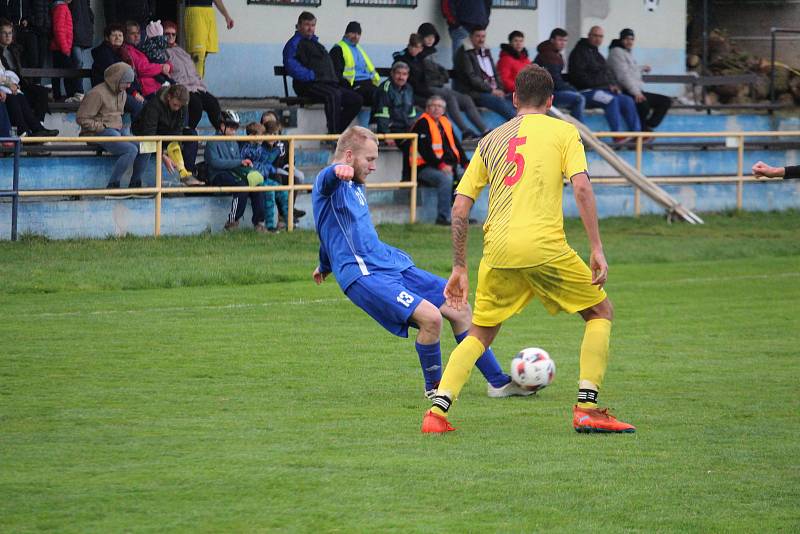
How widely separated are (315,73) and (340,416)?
1249 centimetres

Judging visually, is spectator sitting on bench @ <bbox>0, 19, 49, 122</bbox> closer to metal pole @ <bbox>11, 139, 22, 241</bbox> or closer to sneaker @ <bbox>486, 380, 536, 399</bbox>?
metal pole @ <bbox>11, 139, 22, 241</bbox>

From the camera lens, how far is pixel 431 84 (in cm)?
2066

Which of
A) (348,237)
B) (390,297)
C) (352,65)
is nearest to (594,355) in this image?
(390,297)

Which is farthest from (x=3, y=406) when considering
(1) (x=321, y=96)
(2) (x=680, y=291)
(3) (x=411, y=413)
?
(1) (x=321, y=96)

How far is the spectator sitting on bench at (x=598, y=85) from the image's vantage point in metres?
22.7

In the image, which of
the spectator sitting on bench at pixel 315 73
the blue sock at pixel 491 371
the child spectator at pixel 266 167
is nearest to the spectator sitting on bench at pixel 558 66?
the spectator sitting on bench at pixel 315 73

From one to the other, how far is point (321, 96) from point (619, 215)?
5.12m

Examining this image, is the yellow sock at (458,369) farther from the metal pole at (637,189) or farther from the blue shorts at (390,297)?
the metal pole at (637,189)

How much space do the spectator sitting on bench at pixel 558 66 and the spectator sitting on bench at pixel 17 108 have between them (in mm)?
8577

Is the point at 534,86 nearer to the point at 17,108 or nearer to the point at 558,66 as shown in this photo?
the point at 17,108

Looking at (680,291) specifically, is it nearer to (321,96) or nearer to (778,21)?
(321,96)

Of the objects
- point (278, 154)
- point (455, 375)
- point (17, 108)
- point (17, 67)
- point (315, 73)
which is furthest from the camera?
point (315, 73)

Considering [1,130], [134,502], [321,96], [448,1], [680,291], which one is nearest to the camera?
[134,502]

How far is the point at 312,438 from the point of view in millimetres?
6980
